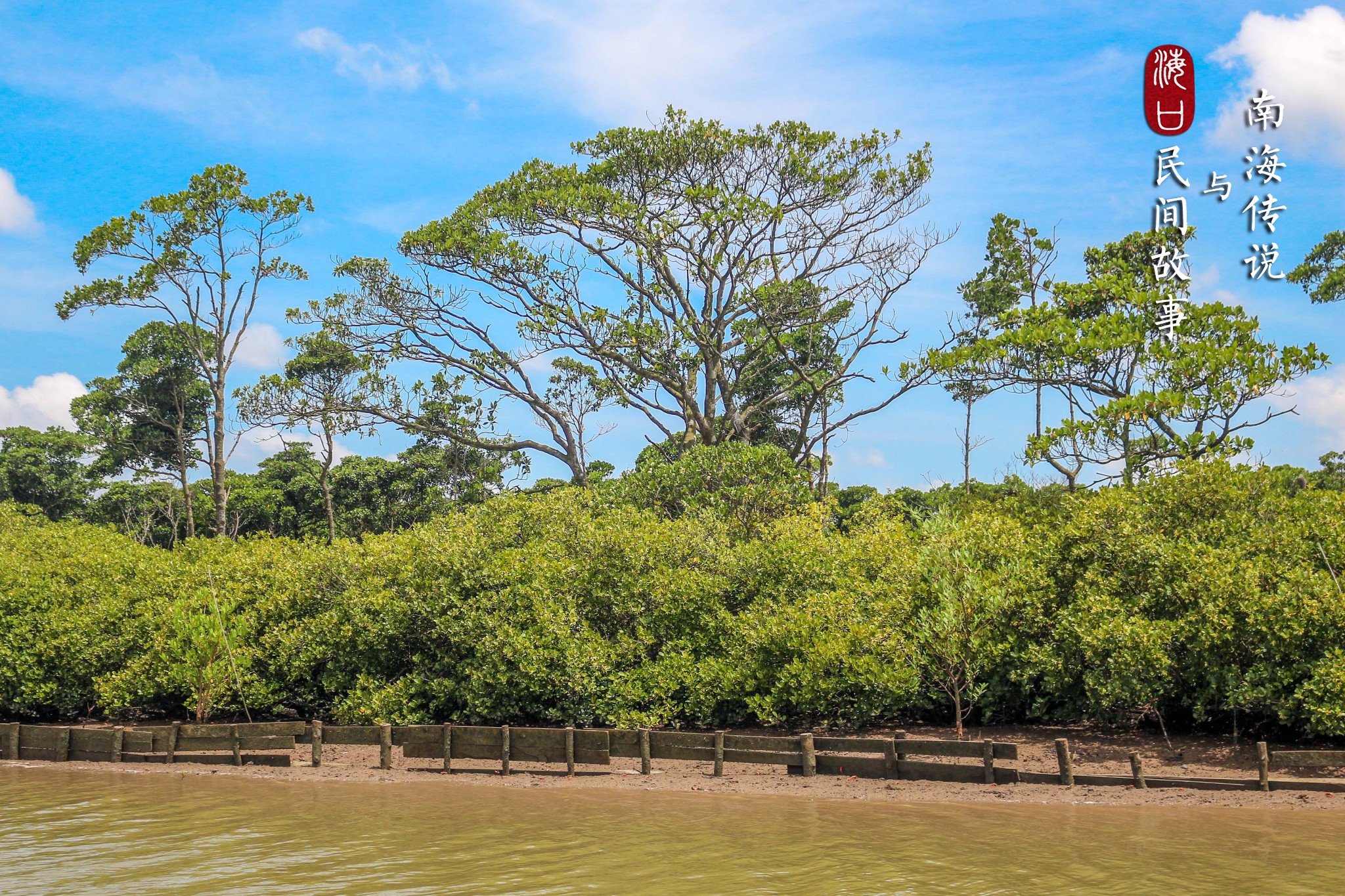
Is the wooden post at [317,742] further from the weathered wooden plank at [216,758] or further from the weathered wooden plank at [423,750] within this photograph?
the weathered wooden plank at [423,750]

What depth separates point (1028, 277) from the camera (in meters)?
40.3

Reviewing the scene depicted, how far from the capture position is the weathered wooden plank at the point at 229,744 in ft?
57.5

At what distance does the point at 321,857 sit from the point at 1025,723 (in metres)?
11.9

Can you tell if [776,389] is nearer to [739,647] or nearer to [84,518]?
[739,647]

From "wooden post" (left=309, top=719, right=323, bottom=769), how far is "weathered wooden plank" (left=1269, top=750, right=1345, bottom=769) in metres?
14.3

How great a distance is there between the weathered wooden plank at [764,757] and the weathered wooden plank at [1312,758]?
6436 mm

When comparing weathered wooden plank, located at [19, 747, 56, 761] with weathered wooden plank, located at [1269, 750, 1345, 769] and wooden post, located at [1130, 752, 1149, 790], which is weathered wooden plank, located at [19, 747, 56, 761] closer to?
wooden post, located at [1130, 752, 1149, 790]

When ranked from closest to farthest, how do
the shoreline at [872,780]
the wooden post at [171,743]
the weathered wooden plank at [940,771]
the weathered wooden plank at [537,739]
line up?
1. the shoreline at [872,780]
2. the weathered wooden plank at [940,771]
3. the weathered wooden plank at [537,739]
4. the wooden post at [171,743]

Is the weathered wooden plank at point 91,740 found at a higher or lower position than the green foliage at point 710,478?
lower

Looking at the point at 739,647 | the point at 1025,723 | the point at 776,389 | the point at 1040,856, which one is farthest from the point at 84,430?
the point at 1040,856

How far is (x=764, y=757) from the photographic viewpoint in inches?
608

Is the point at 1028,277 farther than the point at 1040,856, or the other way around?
the point at 1028,277

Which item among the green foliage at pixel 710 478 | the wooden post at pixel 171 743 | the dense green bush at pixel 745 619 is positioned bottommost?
the wooden post at pixel 171 743

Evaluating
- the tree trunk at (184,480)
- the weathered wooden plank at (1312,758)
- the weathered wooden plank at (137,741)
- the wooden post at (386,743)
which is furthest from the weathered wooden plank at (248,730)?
the tree trunk at (184,480)
